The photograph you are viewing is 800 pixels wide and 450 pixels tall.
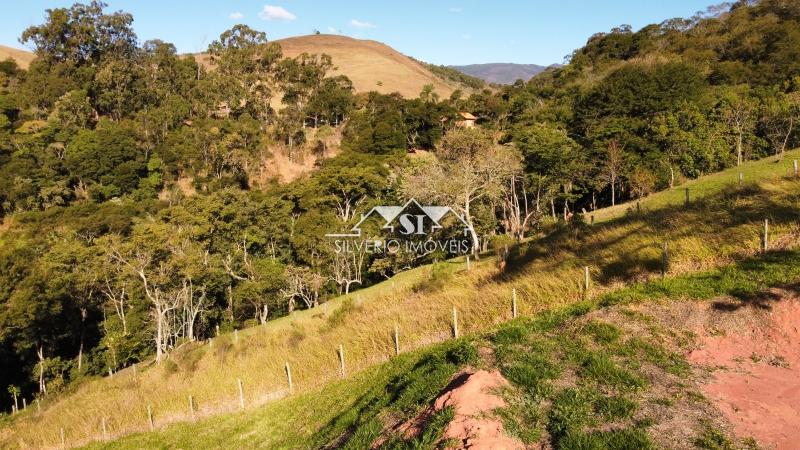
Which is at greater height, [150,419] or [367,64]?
[367,64]

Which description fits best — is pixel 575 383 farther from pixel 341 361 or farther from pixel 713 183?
pixel 713 183

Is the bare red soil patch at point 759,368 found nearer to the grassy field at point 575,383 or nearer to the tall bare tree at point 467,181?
the grassy field at point 575,383

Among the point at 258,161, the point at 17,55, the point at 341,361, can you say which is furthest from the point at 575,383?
the point at 17,55

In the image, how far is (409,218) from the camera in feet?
146

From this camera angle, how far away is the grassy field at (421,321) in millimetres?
11289

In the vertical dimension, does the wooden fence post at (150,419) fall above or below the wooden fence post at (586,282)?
below

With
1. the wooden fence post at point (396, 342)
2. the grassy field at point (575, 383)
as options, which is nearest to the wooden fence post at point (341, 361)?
the grassy field at point (575, 383)

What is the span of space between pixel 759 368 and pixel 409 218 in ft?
122

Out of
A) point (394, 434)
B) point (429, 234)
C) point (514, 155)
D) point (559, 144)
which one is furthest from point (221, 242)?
point (394, 434)

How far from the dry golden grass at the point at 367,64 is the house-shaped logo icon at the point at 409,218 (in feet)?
230

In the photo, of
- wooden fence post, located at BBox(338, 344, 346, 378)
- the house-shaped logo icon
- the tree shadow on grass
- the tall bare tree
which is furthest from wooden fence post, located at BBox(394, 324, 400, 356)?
the house-shaped logo icon

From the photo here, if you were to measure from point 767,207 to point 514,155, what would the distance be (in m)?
34.7

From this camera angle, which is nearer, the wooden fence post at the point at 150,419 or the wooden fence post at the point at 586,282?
the wooden fence post at the point at 586,282

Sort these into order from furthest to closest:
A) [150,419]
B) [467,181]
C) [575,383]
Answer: [467,181], [150,419], [575,383]
